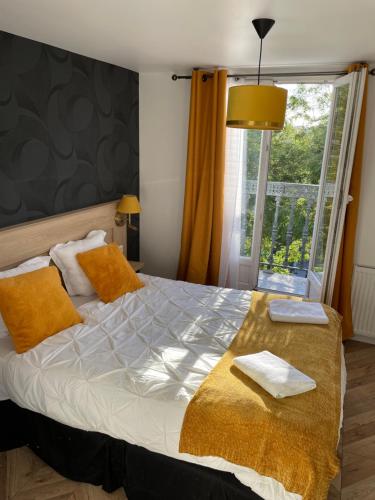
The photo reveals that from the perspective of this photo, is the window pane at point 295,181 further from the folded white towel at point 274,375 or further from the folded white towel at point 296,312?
the folded white towel at point 274,375

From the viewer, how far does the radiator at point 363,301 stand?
3643 millimetres

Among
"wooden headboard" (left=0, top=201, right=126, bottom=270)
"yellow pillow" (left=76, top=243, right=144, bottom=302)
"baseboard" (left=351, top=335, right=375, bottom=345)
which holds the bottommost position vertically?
"baseboard" (left=351, top=335, right=375, bottom=345)

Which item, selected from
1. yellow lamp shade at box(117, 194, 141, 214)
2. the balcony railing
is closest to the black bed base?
yellow lamp shade at box(117, 194, 141, 214)

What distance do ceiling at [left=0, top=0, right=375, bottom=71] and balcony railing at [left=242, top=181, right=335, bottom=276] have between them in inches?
58.9

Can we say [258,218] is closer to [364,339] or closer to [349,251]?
[349,251]

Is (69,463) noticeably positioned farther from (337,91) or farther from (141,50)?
(337,91)

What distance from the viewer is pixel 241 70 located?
3.77 m

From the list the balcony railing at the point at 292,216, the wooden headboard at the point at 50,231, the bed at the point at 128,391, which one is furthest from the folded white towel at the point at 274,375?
the balcony railing at the point at 292,216

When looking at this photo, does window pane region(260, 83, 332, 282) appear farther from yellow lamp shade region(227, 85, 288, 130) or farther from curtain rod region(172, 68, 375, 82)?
yellow lamp shade region(227, 85, 288, 130)

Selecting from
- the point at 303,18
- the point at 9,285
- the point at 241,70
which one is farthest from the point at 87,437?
the point at 241,70

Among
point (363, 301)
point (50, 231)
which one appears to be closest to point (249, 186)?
point (363, 301)

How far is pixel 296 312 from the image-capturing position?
9.12ft

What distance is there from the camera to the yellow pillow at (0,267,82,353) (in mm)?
2309

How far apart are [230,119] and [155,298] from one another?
150cm
